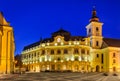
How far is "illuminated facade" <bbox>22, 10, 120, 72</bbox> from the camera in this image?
108562 millimetres

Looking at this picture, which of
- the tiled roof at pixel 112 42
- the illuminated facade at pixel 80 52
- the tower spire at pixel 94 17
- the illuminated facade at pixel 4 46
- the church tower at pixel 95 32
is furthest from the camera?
the tower spire at pixel 94 17

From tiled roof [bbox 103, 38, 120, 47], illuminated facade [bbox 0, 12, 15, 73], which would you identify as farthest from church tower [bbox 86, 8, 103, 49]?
illuminated facade [bbox 0, 12, 15, 73]

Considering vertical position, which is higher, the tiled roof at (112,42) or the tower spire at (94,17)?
the tower spire at (94,17)

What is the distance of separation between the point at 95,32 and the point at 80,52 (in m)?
12.6

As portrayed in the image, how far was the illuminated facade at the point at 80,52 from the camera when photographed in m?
109

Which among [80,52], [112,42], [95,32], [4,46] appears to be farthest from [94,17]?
[4,46]

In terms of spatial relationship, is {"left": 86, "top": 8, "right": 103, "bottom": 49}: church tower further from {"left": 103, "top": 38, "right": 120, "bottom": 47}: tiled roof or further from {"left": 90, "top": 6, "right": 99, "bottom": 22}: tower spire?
{"left": 103, "top": 38, "right": 120, "bottom": 47}: tiled roof

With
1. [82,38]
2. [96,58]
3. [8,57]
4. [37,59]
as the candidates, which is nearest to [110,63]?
[96,58]

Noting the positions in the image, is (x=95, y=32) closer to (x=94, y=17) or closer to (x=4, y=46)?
(x=94, y=17)

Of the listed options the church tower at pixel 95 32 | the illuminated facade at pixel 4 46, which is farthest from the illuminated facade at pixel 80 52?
the illuminated facade at pixel 4 46

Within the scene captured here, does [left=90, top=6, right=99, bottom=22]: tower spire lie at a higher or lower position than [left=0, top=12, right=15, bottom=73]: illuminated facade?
higher

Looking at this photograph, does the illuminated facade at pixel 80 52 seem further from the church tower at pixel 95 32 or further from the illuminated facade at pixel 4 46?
the illuminated facade at pixel 4 46

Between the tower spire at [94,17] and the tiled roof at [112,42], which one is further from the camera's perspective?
the tower spire at [94,17]

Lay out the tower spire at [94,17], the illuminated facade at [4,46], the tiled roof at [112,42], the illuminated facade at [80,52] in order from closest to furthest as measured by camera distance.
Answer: the illuminated facade at [4,46]
the illuminated facade at [80,52]
the tiled roof at [112,42]
the tower spire at [94,17]
